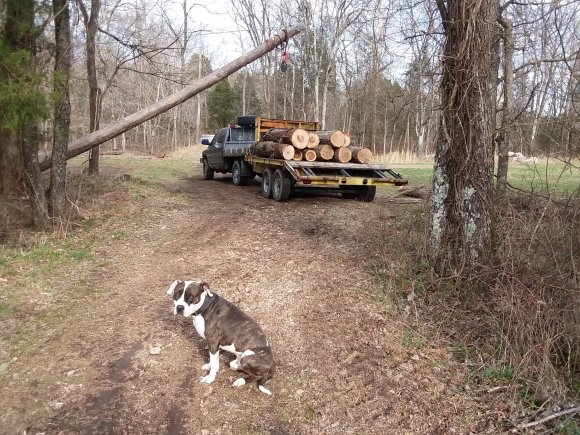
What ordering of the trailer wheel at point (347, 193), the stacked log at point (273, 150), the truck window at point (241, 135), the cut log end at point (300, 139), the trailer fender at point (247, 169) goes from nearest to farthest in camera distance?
1. the stacked log at point (273, 150)
2. the cut log end at point (300, 139)
3. the trailer wheel at point (347, 193)
4. the trailer fender at point (247, 169)
5. the truck window at point (241, 135)

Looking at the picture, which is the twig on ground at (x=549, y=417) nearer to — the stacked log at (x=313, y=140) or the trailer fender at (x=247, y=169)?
the stacked log at (x=313, y=140)

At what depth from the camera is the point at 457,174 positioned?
222 inches

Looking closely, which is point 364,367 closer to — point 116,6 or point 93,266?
point 93,266

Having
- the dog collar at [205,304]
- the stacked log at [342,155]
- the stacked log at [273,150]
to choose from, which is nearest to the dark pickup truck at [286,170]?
the stacked log at [273,150]

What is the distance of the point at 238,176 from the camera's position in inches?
594

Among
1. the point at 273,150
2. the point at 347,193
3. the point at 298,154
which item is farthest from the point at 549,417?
the point at 347,193

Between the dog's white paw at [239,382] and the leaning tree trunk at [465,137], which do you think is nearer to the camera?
the dog's white paw at [239,382]

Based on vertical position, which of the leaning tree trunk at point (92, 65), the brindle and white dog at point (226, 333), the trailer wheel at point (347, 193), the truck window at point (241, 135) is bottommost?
the brindle and white dog at point (226, 333)

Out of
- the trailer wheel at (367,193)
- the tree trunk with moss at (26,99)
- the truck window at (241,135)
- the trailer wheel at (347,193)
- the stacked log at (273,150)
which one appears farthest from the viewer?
the truck window at (241,135)

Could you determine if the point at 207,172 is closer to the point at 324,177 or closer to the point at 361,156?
the point at 361,156

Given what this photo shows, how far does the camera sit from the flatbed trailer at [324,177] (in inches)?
420

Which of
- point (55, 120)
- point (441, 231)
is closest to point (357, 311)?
point (441, 231)

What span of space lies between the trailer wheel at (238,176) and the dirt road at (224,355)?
6.74 meters

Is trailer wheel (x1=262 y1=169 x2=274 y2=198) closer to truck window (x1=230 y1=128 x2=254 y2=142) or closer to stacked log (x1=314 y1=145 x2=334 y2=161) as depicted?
stacked log (x1=314 y1=145 x2=334 y2=161)
